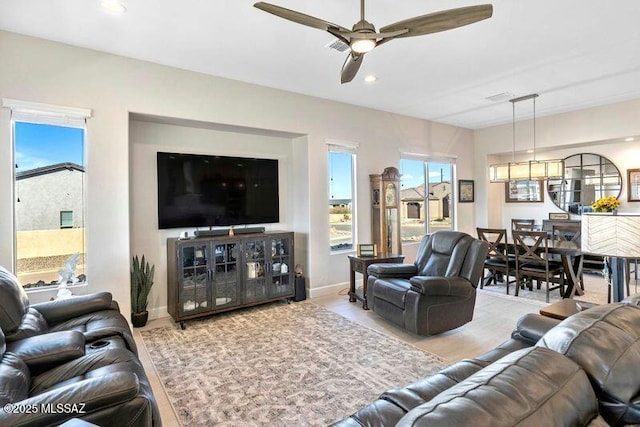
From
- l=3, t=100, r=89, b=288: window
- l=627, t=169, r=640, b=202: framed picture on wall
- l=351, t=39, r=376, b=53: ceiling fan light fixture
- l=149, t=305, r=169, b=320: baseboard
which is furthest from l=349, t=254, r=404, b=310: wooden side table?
l=627, t=169, r=640, b=202: framed picture on wall

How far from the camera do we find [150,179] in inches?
159

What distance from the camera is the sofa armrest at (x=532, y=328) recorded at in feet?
6.15

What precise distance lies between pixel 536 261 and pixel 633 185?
3259 millimetres

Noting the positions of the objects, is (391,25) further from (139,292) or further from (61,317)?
(139,292)

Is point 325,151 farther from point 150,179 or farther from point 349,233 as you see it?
point 150,179

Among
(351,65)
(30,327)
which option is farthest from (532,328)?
(30,327)

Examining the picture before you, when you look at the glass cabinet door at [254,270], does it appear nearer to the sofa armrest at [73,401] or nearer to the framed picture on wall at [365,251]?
the framed picture on wall at [365,251]

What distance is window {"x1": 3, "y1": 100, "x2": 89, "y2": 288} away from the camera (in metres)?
3.20

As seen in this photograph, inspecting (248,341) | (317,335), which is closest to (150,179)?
(248,341)

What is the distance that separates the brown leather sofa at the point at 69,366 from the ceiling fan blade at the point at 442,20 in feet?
7.97

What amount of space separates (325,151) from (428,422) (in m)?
4.57

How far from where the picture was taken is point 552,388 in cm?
90

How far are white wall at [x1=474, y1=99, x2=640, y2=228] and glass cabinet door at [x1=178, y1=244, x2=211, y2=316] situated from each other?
603 cm

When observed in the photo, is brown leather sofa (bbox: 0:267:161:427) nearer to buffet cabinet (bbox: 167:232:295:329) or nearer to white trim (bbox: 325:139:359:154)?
buffet cabinet (bbox: 167:232:295:329)
